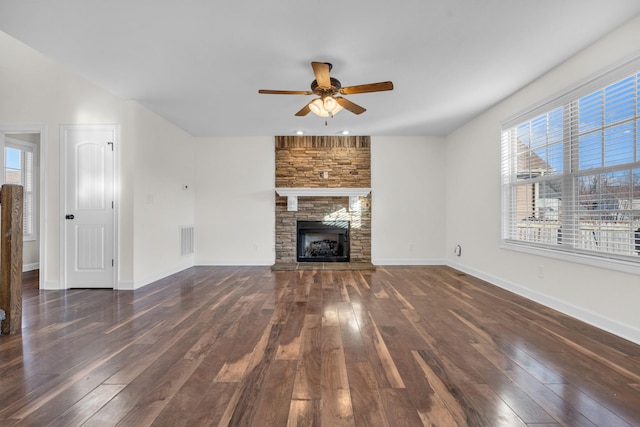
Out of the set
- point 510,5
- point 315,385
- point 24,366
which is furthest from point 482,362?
point 24,366

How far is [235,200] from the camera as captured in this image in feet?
19.0

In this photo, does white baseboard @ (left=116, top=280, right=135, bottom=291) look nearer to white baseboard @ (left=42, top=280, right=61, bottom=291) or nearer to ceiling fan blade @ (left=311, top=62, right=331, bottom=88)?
white baseboard @ (left=42, top=280, right=61, bottom=291)

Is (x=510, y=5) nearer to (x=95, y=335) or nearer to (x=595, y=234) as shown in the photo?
→ (x=595, y=234)

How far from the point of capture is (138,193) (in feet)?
13.2

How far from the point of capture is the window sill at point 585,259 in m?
2.35


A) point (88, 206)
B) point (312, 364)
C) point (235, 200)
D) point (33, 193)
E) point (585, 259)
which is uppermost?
point (33, 193)

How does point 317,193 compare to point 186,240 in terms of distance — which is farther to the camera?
point 317,193

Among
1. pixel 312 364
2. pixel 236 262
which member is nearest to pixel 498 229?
pixel 312 364

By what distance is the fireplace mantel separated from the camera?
18.4 feet

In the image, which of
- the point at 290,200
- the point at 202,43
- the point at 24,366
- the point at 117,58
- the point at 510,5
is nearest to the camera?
the point at 24,366

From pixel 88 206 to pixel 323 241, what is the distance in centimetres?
383

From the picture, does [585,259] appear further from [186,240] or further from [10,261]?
[186,240]

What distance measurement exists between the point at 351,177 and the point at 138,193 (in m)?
3.58

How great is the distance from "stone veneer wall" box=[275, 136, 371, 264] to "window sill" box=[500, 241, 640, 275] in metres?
2.67
